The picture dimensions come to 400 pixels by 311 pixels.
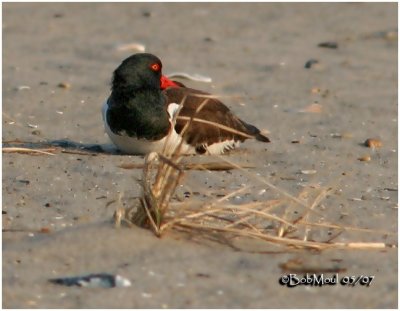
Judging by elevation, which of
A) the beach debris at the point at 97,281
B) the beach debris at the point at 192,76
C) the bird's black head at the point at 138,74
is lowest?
the beach debris at the point at 192,76

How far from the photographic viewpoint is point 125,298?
185 inches

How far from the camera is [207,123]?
24.5 ft

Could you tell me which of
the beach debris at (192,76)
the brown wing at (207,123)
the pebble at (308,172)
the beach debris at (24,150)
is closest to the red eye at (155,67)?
the brown wing at (207,123)

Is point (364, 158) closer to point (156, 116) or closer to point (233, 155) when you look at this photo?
point (233, 155)

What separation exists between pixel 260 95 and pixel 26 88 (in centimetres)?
178

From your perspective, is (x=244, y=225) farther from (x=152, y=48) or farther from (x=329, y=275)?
(x=152, y=48)

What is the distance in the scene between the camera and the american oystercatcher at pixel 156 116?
735cm

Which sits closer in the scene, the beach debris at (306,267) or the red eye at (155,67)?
the beach debris at (306,267)

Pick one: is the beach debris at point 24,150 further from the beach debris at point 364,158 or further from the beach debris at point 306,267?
the beach debris at point 306,267

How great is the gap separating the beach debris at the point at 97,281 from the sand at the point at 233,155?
0.12ft

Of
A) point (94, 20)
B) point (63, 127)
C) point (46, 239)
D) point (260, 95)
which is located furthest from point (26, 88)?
point (46, 239)

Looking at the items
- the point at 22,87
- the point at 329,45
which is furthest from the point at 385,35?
the point at 22,87

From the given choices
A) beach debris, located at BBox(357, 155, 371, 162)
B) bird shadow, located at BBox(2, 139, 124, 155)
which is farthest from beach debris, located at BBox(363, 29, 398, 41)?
bird shadow, located at BBox(2, 139, 124, 155)

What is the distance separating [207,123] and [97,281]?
2.78 meters
